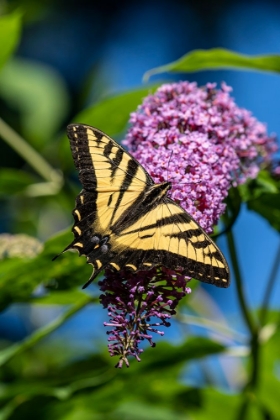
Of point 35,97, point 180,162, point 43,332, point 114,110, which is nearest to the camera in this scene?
point 180,162

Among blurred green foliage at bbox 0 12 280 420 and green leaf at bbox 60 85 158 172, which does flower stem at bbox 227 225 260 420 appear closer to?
blurred green foliage at bbox 0 12 280 420

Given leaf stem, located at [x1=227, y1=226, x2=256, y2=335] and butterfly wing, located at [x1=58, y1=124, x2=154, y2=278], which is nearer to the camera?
butterfly wing, located at [x1=58, y1=124, x2=154, y2=278]

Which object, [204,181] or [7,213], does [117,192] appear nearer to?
[204,181]

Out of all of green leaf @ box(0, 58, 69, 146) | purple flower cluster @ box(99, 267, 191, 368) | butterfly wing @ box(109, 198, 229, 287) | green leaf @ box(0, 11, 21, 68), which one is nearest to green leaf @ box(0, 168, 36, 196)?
green leaf @ box(0, 11, 21, 68)

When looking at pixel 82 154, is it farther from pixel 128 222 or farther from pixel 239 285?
pixel 239 285

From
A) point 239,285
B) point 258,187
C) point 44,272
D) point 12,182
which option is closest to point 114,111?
point 12,182

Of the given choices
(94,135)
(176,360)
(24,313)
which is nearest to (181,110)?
(94,135)

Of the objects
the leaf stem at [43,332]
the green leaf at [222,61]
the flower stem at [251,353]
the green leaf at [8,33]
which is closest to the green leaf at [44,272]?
the leaf stem at [43,332]
